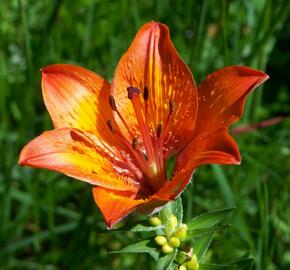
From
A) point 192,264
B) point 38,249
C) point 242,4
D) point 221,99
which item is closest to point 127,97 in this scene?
point 221,99

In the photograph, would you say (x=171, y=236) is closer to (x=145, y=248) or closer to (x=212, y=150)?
(x=145, y=248)

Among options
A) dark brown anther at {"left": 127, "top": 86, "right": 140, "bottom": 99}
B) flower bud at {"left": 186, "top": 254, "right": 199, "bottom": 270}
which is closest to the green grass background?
flower bud at {"left": 186, "top": 254, "right": 199, "bottom": 270}

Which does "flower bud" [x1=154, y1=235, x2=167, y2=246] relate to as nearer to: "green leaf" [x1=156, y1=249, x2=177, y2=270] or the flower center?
"green leaf" [x1=156, y1=249, x2=177, y2=270]

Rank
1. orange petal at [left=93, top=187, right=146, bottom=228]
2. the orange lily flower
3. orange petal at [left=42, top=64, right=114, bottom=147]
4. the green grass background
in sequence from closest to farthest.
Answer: orange petal at [left=93, top=187, right=146, bottom=228], the orange lily flower, orange petal at [left=42, top=64, right=114, bottom=147], the green grass background

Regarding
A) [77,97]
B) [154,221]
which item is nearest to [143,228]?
[154,221]

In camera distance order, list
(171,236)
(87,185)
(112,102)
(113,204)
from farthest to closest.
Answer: (87,185)
(112,102)
(171,236)
(113,204)

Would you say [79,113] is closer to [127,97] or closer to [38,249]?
[127,97]
